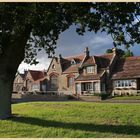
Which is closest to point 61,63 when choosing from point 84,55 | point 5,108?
point 84,55

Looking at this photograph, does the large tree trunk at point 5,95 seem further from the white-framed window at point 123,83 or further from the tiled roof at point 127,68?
the white-framed window at point 123,83

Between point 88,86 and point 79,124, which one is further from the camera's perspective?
point 88,86

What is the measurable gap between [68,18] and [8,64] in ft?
14.4

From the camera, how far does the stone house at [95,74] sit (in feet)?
224

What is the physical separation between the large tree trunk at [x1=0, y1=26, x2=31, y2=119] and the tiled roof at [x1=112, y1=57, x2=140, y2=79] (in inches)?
1841

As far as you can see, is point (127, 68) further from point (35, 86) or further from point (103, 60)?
point (35, 86)

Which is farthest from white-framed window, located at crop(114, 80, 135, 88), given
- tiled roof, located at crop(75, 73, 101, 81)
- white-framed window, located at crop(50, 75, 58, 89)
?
white-framed window, located at crop(50, 75, 58, 89)

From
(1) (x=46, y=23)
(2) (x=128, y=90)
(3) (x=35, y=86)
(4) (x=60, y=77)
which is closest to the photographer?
(1) (x=46, y=23)

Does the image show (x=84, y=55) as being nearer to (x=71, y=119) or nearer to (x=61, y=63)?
(x=61, y=63)

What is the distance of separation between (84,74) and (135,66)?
12105mm

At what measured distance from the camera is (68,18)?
1930 cm

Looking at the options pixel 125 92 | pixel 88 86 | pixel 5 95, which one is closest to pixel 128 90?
pixel 125 92

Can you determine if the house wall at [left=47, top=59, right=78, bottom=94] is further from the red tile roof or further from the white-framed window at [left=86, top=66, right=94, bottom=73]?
the white-framed window at [left=86, top=66, right=94, bottom=73]

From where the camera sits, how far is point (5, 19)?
61.2 feet
